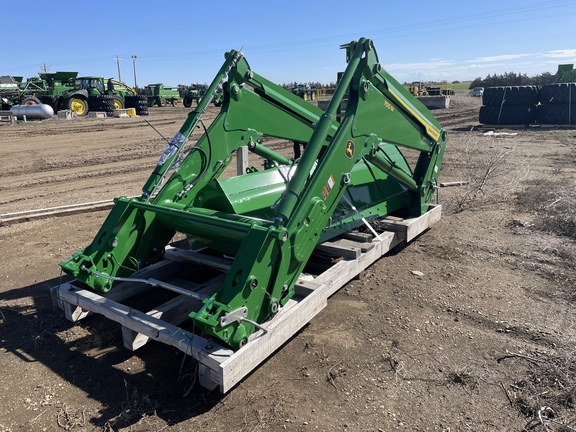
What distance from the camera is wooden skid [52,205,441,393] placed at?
284 cm

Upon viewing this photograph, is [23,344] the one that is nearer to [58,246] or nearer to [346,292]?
[58,246]

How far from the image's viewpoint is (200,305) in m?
3.82

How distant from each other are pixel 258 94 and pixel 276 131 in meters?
0.41

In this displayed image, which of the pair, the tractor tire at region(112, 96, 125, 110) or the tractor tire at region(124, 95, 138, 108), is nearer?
the tractor tire at region(112, 96, 125, 110)

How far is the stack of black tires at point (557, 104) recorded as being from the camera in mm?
16156

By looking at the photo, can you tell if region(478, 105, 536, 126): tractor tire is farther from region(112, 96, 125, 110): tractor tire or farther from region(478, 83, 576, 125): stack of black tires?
region(112, 96, 125, 110): tractor tire

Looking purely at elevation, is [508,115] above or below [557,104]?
below

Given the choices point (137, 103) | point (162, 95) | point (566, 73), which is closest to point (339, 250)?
point (566, 73)

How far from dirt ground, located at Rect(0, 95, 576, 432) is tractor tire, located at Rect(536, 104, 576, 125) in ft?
39.9

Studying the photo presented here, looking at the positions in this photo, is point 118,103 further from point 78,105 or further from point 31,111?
point 31,111

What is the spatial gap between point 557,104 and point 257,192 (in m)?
16.1

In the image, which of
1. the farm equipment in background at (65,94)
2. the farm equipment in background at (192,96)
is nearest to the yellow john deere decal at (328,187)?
the farm equipment in background at (192,96)

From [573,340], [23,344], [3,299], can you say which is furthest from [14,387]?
[573,340]

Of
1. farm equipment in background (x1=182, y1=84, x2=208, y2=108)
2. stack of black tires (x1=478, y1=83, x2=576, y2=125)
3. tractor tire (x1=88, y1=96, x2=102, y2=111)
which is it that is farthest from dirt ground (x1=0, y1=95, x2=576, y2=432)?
tractor tire (x1=88, y1=96, x2=102, y2=111)
